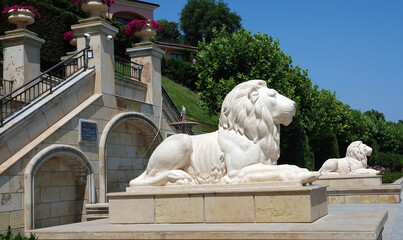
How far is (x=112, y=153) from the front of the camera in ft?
44.7

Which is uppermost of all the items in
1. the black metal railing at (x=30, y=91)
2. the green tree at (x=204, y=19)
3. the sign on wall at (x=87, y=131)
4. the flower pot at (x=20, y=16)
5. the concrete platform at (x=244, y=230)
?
the green tree at (x=204, y=19)

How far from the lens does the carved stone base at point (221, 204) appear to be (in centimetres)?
589

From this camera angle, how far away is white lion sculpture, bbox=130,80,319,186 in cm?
654

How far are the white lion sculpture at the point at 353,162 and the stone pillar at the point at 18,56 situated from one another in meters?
10.2

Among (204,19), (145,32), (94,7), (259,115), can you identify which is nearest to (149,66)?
(145,32)

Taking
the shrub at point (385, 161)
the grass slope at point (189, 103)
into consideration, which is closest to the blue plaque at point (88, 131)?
the grass slope at point (189, 103)

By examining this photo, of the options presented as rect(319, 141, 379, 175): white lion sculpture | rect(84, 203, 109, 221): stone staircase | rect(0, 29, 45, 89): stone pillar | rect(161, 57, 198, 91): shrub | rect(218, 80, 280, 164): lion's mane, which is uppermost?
rect(161, 57, 198, 91): shrub

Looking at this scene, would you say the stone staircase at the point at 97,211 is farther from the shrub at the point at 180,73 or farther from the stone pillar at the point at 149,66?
the shrub at the point at 180,73

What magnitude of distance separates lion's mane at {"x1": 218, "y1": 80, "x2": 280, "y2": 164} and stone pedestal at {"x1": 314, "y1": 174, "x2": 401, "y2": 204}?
912cm

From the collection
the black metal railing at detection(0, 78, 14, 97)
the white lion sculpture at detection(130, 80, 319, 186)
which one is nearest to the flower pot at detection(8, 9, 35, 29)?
the black metal railing at detection(0, 78, 14, 97)

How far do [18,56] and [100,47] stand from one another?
2.50 metres

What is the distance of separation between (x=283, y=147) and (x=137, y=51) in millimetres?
13692

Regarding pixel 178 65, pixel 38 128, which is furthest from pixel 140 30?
pixel 178 65

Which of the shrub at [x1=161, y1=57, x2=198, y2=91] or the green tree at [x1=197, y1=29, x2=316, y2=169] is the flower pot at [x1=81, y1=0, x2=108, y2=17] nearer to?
the green tree at [x1=197, y1=29, x2=316, y2=169]
